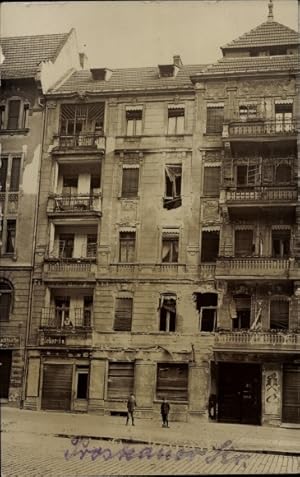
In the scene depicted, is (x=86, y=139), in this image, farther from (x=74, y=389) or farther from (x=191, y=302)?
(x=74, y=389)

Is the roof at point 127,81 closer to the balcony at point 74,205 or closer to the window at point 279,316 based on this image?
the balcony at point 74,205

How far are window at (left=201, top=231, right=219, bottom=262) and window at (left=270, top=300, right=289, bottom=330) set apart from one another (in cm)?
68

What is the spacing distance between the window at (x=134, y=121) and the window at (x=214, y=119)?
0.63 metres

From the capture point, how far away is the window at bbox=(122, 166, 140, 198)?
262 inches

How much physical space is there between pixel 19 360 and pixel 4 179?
164 cm

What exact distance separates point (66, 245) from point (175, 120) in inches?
59.8

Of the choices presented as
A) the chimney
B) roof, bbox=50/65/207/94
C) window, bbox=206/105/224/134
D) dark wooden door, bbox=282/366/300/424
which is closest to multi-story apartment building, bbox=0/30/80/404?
roof, bbox=50/65/207/94

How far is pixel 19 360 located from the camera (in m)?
6.40

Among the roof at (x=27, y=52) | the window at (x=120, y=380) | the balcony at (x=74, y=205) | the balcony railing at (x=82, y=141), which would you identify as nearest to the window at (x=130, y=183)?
the balcony at (x=74, y=205)

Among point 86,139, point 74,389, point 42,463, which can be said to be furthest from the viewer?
point 86,139

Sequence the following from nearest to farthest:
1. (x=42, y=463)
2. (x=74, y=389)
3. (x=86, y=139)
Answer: (x=42, y=463), (x=74, y=389), (x=86, y=139)

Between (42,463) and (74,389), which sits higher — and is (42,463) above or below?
below

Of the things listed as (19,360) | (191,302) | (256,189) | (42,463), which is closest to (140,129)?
(256,189)

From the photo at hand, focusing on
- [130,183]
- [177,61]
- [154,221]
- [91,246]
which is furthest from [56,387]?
[177,61]
